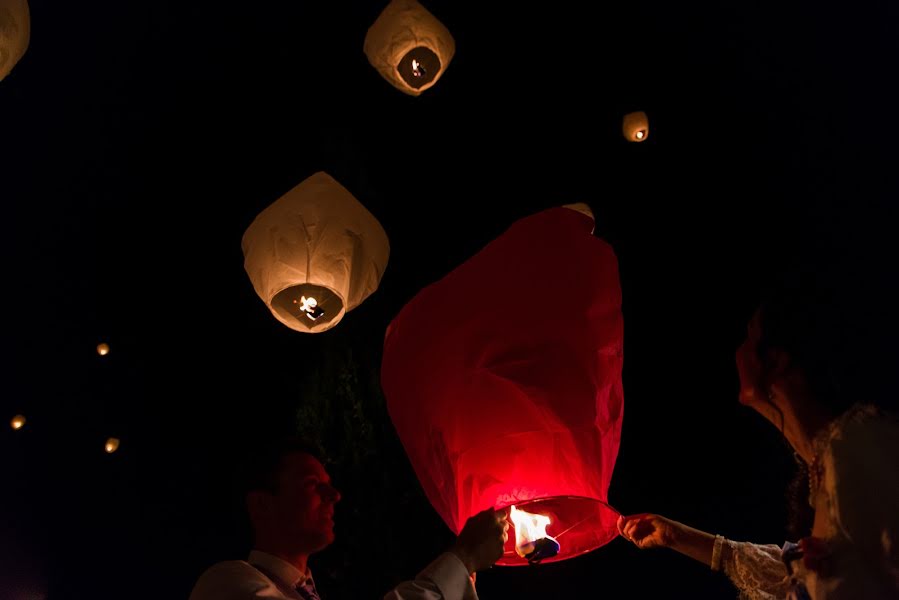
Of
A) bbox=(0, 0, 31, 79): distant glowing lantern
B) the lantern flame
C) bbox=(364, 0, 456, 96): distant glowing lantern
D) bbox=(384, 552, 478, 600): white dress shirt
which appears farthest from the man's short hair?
bbox=(364, 0, 456, 96): distant glowing lantern

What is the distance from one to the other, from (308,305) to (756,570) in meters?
1.81

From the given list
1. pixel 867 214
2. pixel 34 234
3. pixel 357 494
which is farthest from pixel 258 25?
pixel 867 214

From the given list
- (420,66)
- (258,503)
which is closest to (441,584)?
(258,503)

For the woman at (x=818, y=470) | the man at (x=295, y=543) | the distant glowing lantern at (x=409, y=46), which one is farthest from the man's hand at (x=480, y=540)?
the distant glowing lantern at (x=409, y=46)

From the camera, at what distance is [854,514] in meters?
1.22

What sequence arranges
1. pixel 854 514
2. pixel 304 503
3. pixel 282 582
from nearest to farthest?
1. pixel 854 514
2. pixel 282 582
3. pixel 304 503

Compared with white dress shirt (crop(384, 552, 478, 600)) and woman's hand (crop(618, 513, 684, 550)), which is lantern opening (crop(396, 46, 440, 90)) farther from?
white dress shirt (crop(384, 552, 478, 600))

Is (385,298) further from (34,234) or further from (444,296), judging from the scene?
(444,296)

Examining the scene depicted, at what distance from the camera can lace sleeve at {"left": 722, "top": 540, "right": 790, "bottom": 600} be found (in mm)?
1884

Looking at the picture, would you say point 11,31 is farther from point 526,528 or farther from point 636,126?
point 636,126

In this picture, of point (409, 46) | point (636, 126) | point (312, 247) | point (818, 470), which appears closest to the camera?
point (818, 470)

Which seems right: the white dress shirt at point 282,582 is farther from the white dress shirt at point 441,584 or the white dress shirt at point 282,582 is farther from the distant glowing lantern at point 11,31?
the distant glowing lantern at point 11,31

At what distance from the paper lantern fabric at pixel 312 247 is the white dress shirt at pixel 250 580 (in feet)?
3.39

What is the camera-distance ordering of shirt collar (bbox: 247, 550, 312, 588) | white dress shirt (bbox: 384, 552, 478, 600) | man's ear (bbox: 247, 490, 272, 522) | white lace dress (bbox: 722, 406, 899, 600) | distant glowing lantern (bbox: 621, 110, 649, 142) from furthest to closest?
distant glowing lantern (bbox: 621, 110, 649, 142) < man's ear (bbox: 247, 490, 272, 522) < shirt collar (bbox: 247, 550, 312, 588) < white dress shirt (bbox: 384, 552, 478, 600) < white lace dress (bbox: 722, 406, 899, 600)
